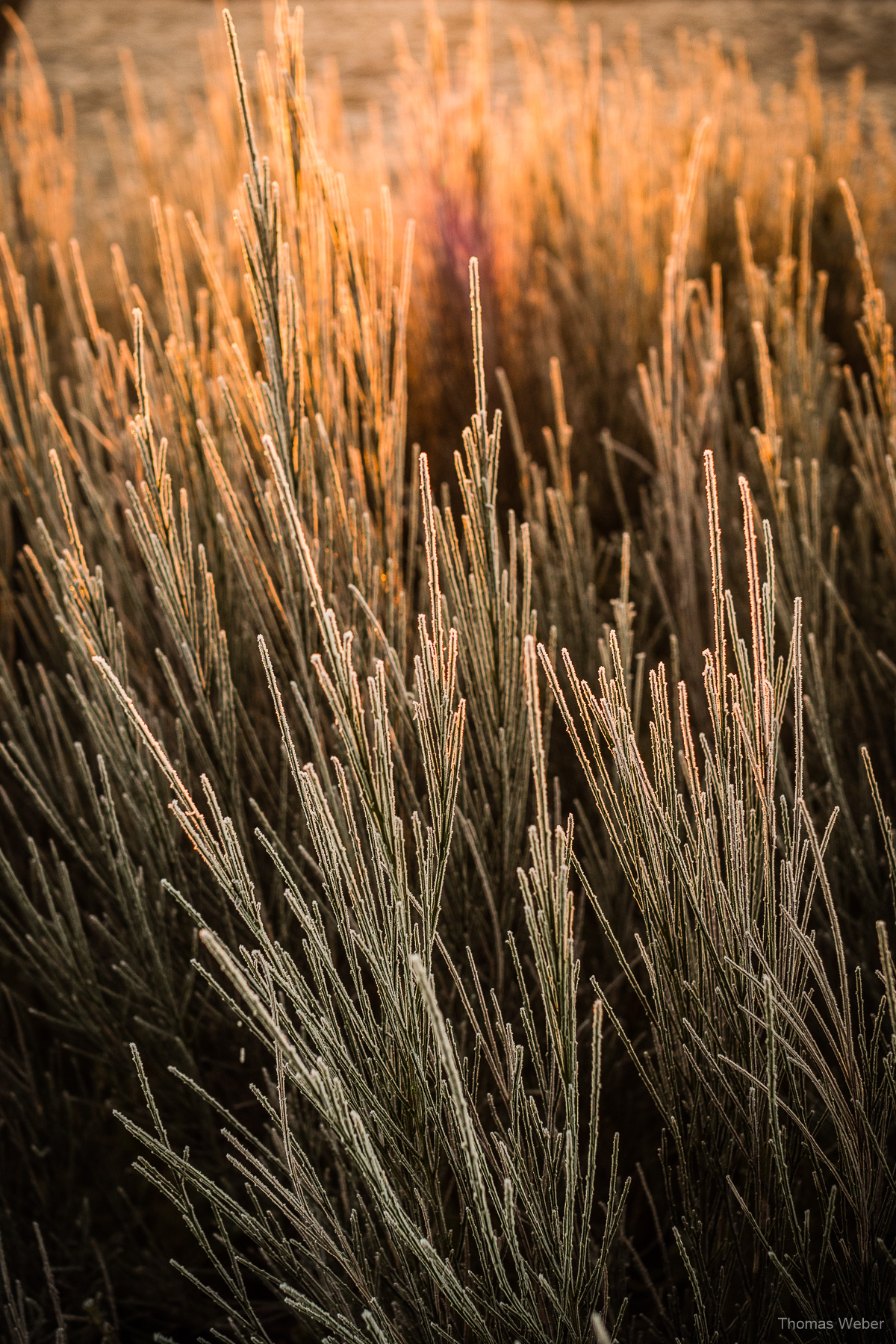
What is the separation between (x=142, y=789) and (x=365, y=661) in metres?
0.23

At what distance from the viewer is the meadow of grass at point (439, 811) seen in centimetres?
54

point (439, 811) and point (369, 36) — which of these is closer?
point (439, 811)

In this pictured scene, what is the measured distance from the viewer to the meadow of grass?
0.54 metres

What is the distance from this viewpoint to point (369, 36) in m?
3.58

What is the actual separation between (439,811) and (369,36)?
13.0ft

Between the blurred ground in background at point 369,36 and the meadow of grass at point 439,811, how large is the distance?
2.09 m

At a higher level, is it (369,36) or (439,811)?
(369,36)

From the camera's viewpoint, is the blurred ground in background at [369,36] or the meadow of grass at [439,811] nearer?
the meadow of grass at [439,811]

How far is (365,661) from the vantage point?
0.86 metres

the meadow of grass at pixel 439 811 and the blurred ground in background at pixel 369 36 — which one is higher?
the blurred ground in background at pixel 369 36

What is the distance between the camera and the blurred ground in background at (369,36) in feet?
10.3

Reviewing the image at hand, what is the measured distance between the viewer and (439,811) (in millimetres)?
597

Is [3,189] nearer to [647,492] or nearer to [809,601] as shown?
[647,492]

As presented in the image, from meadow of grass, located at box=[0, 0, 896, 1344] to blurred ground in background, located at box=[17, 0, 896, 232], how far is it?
2092 mm
